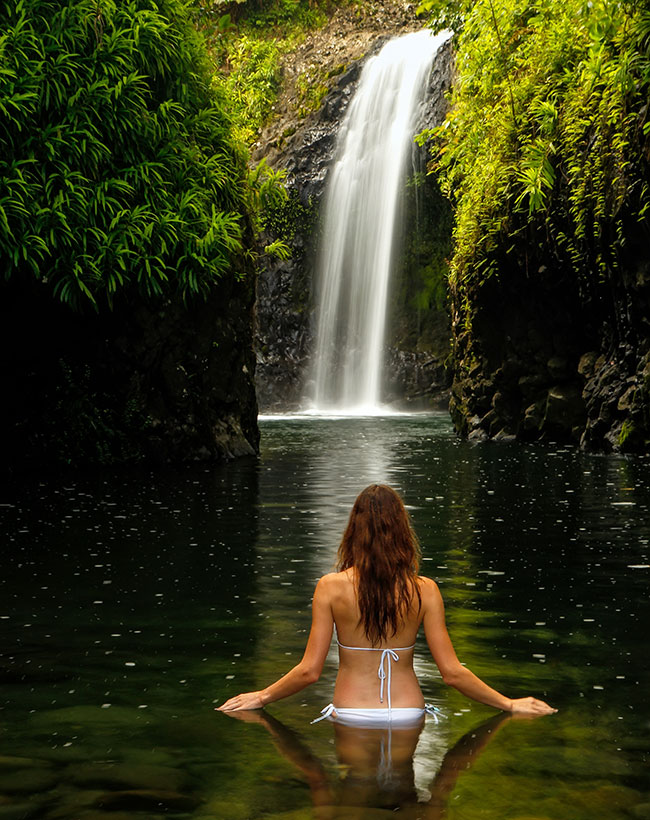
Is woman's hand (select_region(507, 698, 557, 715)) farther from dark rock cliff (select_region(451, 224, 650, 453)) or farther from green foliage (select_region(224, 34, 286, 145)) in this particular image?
green foliage (select_region(224, 34, 286, 145))

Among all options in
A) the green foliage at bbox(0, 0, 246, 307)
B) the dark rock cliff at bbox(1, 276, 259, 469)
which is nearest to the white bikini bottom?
the green foliage at bbox(0, 0, 246, 307)

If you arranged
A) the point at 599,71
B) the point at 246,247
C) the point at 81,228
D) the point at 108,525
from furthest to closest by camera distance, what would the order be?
the point at 246,247
the point at 599,71
the point at 81,228
the point at 108,525

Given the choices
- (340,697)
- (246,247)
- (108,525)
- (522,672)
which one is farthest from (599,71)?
(340,697)

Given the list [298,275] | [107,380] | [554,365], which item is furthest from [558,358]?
[298,275]

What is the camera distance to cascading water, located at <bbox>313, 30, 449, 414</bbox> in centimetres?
3625

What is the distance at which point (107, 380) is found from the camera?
16.6 meters

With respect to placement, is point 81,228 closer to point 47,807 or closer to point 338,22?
point 47,807

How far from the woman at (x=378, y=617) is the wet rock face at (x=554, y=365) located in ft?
43.5

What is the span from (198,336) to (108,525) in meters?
7.29

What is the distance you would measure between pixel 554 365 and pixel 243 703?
16.7 metres

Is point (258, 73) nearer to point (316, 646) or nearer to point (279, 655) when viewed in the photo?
point (279, 655)

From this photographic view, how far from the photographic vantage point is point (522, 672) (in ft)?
18.2

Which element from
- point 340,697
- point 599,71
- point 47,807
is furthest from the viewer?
point 599,71

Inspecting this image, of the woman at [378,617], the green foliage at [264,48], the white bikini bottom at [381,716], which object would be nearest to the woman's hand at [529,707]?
the woman at [378,617]
